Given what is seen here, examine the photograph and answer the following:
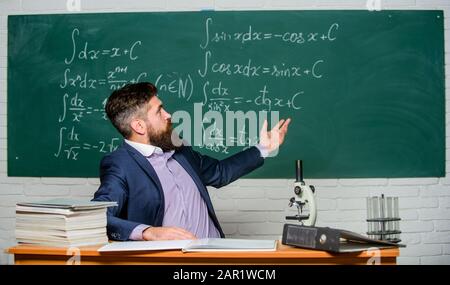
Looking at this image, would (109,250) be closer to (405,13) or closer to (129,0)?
(129,0)

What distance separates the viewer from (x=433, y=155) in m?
3.63

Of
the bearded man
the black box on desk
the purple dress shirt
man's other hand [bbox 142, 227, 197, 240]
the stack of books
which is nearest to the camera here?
the black box on desk

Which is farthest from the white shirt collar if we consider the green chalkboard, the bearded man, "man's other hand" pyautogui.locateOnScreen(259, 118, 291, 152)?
the green chalkboard

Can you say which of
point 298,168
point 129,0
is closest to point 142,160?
point 298,168

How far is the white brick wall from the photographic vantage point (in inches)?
143

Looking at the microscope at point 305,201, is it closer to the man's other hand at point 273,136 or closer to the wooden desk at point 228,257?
the wooden desk at point 228,257

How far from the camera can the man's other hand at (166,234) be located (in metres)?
1.97

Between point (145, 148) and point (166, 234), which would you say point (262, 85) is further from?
point (166, 234)

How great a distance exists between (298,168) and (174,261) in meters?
0.67

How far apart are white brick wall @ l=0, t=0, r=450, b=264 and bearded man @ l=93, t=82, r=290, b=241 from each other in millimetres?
794

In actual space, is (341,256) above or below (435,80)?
below

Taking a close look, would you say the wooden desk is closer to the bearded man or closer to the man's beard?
the bearded man

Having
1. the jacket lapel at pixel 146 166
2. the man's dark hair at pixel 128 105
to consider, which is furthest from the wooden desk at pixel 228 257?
the man's dark hair at pixel 128 105

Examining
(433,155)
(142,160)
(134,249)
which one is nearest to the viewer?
(134,249)
